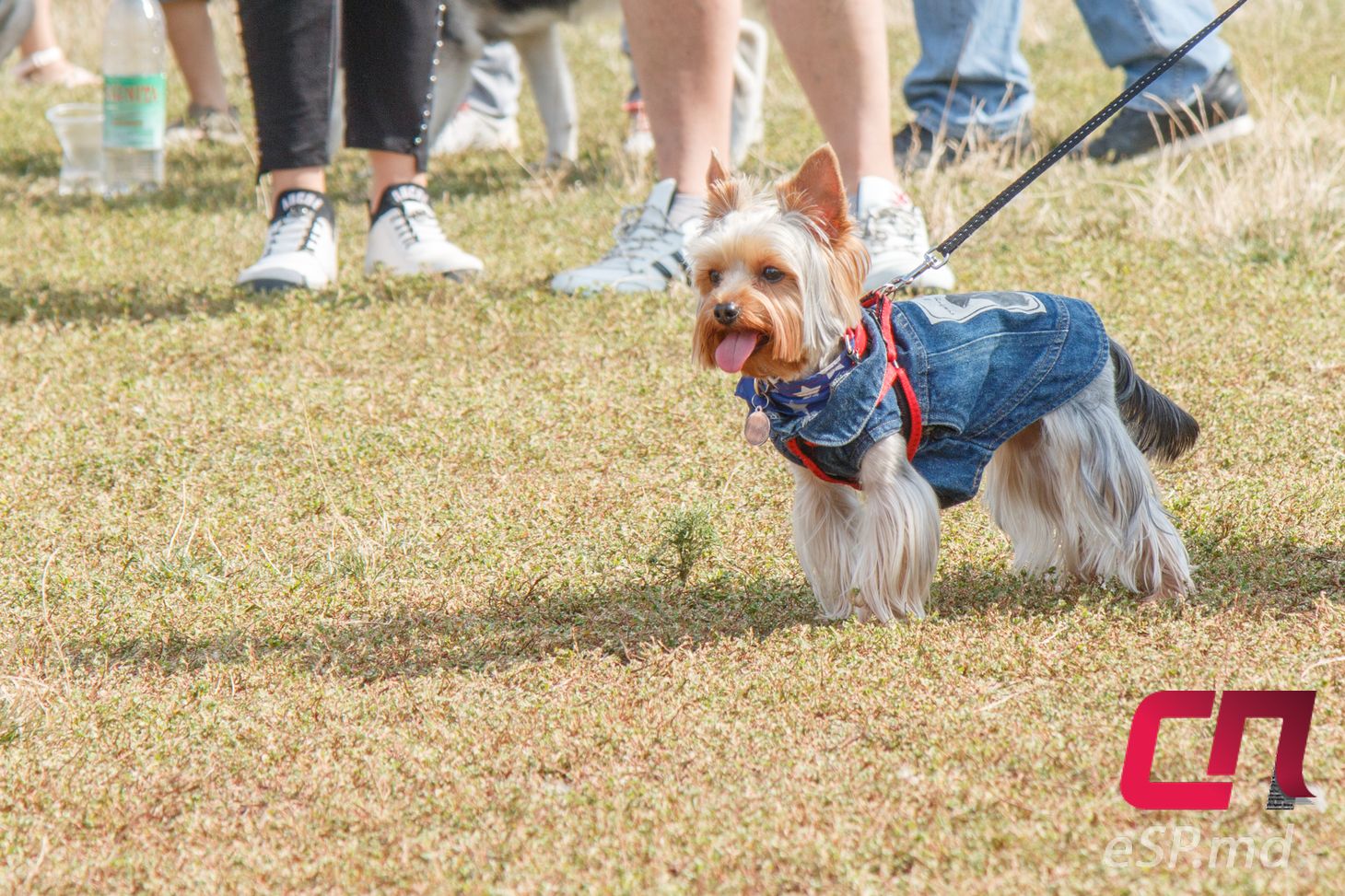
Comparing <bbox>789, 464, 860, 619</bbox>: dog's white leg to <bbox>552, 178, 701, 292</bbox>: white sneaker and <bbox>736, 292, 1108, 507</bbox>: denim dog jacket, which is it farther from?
<bbox>552, 178, 701, 292</bbox>: white sneaker

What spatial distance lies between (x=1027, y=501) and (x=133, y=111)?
19.9 feet

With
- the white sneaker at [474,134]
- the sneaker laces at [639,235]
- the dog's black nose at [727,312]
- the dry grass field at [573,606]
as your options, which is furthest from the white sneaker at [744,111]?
the dog's black nose at [727,312]

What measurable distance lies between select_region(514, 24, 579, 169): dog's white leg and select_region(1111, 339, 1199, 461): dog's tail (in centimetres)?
531

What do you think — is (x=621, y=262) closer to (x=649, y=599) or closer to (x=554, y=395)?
(x=554, y=395)

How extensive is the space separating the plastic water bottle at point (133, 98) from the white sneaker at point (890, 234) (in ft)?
14.0

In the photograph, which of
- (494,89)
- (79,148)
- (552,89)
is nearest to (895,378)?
(552,89)

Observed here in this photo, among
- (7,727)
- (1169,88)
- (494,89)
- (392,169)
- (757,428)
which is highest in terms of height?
(1169,88)

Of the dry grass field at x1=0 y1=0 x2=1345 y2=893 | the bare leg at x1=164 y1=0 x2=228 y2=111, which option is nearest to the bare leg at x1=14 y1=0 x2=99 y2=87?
the bare leg at x1=164 y1=0 x2=228 y2=111

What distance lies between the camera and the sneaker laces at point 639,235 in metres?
6.11

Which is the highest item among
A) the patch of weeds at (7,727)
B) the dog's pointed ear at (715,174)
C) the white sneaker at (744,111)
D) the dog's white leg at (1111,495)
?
the white sneaker at (744,111)

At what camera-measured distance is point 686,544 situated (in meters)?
3.77

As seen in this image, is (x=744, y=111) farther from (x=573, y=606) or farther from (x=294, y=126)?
(x=573, y=606)

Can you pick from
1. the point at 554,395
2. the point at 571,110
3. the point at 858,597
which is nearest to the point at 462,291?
the point at 554,395

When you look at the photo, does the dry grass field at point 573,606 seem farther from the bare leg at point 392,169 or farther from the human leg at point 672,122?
the bare leg at point 392,169
